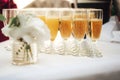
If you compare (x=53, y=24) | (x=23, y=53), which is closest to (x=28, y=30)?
(x=23, y=53)

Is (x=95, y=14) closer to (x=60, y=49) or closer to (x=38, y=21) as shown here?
(x=60, y=49)

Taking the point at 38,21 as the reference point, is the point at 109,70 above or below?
below

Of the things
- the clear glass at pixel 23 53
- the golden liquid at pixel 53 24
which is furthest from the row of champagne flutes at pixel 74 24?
the clear glass at pixel 23 53

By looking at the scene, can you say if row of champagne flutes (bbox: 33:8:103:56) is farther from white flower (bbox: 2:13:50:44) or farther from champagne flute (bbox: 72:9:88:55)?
white flower (bbox: 2:13:50:44)

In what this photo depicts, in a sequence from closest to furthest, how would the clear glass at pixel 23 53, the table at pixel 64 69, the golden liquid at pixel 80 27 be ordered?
the table at pixel 64 69 → the clear glass at pixel 23 53 → the golden liquid at pixel 80 27

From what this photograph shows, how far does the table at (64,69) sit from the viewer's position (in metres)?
0.80

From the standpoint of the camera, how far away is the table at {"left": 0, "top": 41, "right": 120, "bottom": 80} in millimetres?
799

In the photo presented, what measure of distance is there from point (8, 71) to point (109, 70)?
338 millimetres

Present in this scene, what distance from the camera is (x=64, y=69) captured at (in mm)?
863

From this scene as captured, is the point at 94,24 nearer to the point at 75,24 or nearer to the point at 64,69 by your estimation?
the point at 75,24

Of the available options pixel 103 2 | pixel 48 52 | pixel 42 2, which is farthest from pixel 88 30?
pixel 42 2

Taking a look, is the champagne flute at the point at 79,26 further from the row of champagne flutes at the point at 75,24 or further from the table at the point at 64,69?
the table at the point at 64,69

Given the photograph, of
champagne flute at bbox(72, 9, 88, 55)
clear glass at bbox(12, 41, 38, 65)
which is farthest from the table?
champagne flute at bbox(72, 9, 88, 55)

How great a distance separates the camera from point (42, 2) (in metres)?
3.41
